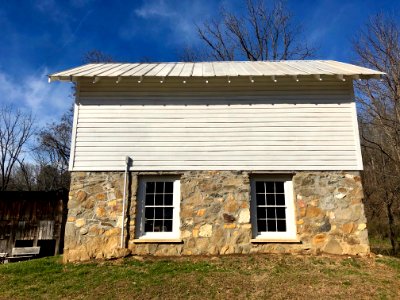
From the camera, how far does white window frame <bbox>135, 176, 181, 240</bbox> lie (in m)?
8.90

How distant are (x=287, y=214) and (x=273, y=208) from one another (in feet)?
1.33

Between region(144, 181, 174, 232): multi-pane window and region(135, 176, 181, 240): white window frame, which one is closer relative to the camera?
region(135, 176, 181, 240): white window frame

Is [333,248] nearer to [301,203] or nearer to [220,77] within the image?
[301,203]

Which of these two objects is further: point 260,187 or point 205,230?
point 260,187

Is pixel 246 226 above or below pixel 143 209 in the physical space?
below

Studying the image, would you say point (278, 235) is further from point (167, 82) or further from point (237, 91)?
point (167, 82)

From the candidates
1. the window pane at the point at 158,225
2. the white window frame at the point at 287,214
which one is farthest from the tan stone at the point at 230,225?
the window pane at the point at 158,225

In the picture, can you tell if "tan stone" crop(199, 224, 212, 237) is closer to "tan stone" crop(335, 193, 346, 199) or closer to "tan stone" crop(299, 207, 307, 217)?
"tan stone" crop(299, 207, 307, 217)

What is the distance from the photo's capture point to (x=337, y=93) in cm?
961

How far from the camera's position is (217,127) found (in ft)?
30.9

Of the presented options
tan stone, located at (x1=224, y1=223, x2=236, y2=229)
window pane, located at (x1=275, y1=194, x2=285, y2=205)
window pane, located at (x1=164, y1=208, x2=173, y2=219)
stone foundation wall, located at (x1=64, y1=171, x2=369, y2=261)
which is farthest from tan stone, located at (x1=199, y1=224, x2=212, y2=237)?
window pane, located at (x1=275, y1=194, x2=285, y2=205)

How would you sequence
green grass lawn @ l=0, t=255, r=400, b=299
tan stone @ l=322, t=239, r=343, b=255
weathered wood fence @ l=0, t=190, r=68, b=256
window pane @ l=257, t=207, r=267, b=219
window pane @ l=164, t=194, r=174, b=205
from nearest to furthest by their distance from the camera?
green grass lawn @ l=0, t=255, r=400, b=299, tan stone @ l=322, t=239, r=343, b=255, window pane @ l=257, t=207, r=267, b=219, window pane @ l=164, t=194, r=174, b=205, weathered wood fence @ l=0, t=190, r=68, b=256

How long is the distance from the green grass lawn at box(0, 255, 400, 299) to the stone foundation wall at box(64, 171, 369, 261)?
0.35 metres

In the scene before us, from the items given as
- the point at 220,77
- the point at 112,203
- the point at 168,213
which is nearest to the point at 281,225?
the point at 168,213
